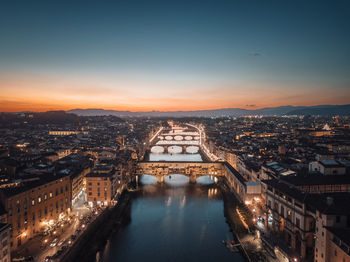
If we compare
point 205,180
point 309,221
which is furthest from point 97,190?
point 309,221

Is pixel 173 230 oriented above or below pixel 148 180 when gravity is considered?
below

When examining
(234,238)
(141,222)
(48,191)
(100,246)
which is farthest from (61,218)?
(234,238)

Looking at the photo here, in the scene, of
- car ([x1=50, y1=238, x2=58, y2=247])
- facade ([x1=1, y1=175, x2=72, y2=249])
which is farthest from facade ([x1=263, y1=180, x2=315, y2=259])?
facade ([x1=1, y1=175, x2=72, y2=249])

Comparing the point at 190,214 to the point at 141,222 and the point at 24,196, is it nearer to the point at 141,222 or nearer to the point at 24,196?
the point at 141,222

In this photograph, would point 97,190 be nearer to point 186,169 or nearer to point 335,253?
point 186,169

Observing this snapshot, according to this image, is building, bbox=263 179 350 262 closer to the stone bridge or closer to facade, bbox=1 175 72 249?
the stone bridge

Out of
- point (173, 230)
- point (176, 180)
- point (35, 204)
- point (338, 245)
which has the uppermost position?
point (338, 245)

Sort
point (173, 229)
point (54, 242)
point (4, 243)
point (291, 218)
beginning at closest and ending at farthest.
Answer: point (4, 243) < point (291, 218) < point (54, 242) < point (173, 229)
